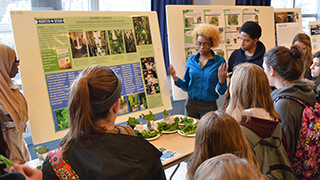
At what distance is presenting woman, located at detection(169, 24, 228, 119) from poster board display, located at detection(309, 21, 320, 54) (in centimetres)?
332

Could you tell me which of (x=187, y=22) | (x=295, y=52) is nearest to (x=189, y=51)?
(x=187, y=22)

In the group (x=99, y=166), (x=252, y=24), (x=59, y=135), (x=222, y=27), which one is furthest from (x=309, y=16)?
(x=99, y=166)

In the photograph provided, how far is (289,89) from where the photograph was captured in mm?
1734

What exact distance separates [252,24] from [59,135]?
90.1 inches

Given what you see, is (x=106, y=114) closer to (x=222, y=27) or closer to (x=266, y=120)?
(x=266, y=120)

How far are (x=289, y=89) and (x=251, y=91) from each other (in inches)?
17.6

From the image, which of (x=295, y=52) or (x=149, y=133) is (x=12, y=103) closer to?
(x=149, y=133)

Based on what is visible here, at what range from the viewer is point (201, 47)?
2713 millimetres

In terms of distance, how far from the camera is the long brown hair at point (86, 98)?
3.21 feet

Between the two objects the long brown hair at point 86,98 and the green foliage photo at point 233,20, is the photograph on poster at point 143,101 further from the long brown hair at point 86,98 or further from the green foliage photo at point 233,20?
the green foliage photo at point 233,20

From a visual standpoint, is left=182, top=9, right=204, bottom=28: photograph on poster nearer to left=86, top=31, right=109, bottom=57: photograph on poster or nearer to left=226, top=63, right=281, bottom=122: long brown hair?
left=86, top=31, right=109, bottom=57: photograph on poster

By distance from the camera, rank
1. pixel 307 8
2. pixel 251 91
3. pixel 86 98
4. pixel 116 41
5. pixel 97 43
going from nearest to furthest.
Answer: pixel 86 98, pixel 251 91, pixel 97 43, pixel 116 41, pixel 307 8

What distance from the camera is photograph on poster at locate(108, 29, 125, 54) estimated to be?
8.06ft

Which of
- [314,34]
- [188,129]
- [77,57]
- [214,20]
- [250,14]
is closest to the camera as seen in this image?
[188,129]
